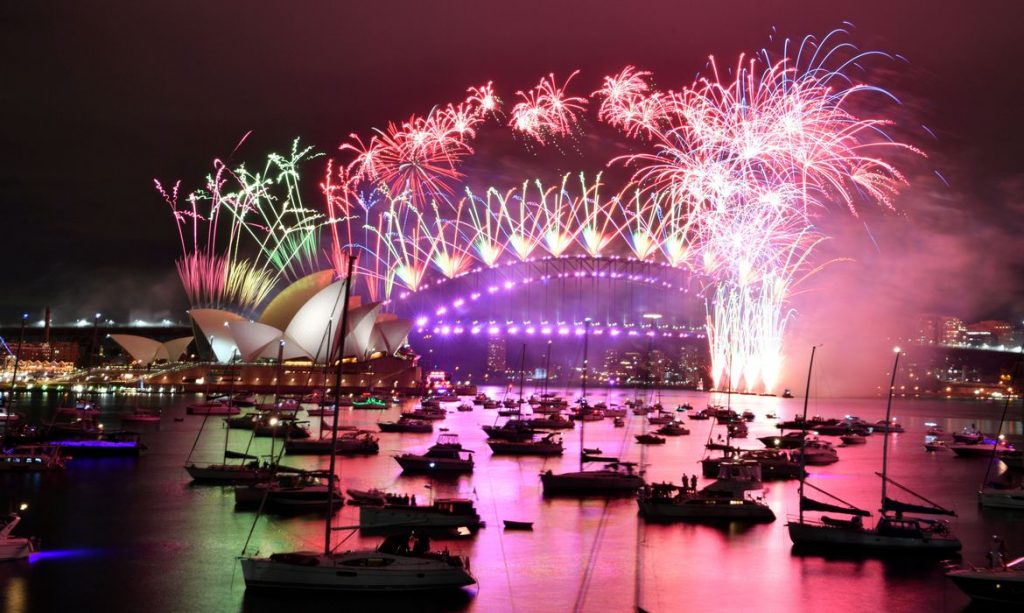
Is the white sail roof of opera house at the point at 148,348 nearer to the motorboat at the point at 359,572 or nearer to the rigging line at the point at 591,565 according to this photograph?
the rigging line at the point at 591,565

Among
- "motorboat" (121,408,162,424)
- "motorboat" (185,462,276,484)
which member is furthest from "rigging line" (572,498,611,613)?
"motorboat" (121,408,162,424)

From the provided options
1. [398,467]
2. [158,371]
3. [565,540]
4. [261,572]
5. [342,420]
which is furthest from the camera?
[158,371]

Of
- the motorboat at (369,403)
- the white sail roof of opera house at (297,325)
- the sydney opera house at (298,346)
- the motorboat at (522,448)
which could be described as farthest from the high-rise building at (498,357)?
the motorboat at (522,448)

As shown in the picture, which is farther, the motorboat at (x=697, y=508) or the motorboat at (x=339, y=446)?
the motorboat at (x=339, y=446)

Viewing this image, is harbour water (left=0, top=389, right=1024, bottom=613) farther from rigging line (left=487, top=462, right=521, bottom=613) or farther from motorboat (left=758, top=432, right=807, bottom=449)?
motorboat (left=758, top=432, right=807, bottom=449)

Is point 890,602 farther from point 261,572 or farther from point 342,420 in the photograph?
point 342,420

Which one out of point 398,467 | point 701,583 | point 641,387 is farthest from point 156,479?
point 641,387

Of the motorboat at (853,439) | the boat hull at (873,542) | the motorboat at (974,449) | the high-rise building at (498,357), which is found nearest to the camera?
the boat hull at (873,542)

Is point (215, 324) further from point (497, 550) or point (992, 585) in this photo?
point (992, 585)
